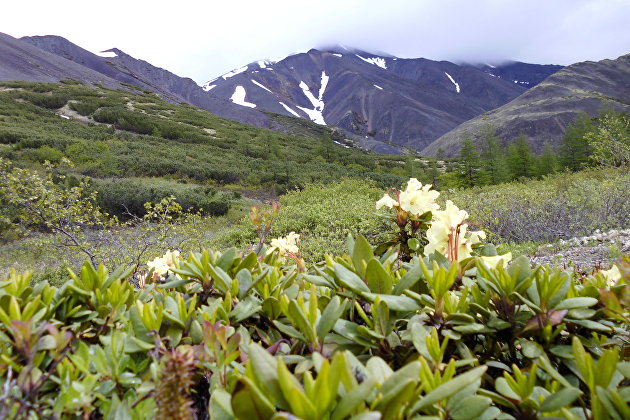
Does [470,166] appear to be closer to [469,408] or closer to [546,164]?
[546,164]

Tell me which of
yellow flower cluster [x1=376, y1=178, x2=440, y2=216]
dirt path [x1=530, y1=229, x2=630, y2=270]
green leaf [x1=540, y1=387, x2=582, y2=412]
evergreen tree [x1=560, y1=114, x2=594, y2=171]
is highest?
evergreen tree [x1=560, y1=114, x2=594, y2=171]

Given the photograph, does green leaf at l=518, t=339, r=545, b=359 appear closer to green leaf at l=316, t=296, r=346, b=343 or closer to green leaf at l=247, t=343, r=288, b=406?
green leaf at l=316, t=296, r=346, b=343

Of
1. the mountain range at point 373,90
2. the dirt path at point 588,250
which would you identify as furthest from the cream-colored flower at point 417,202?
the mountain range at point 373,90

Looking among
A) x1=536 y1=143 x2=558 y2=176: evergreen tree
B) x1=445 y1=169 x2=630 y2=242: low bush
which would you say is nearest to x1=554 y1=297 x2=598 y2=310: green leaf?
x1=445 y1=169 x2=630 y2=242: low bush

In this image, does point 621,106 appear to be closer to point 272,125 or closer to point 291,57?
point 272,125

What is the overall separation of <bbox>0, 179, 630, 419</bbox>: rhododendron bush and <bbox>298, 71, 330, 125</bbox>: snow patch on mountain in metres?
105

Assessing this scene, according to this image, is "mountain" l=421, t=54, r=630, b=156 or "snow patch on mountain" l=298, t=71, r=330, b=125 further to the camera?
"snow patch on mountain" l=298, t=71, r=330, b=125

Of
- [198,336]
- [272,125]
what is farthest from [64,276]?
[272,125]

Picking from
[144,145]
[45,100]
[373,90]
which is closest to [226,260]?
[144,145]

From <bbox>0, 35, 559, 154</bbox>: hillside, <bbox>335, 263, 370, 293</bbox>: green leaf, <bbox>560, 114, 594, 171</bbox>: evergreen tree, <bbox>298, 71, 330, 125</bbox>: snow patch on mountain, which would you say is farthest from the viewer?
<bbox>298, 71, 330, 125</bbox>: snow patch on mountain

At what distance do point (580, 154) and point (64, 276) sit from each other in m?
27.7

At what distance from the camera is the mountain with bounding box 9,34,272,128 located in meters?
35.4

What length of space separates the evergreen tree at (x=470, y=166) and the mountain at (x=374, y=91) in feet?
200

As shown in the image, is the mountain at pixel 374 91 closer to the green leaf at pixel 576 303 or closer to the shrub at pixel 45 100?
the shrub at pixel 45 100
